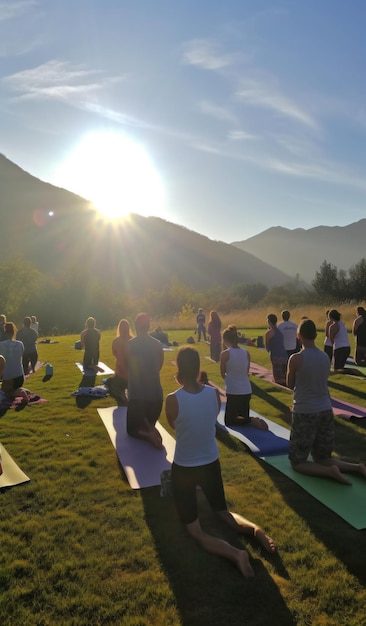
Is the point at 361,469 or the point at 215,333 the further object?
the point at 215,333

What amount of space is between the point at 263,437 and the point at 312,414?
1604mm

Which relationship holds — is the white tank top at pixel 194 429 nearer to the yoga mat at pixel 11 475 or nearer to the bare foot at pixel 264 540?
the bare foot at pixel 264 540

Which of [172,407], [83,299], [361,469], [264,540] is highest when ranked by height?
[83,299]

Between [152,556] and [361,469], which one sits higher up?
[361,469]

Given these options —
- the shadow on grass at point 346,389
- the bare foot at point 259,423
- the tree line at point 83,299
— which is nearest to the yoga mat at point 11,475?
the bare foot at point 259,423

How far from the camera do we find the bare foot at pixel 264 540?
11.7 ft

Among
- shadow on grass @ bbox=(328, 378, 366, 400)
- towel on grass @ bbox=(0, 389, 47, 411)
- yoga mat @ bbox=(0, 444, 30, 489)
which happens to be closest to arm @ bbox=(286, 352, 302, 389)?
yoga mat @ bbox=(0, 444, 30, 489)

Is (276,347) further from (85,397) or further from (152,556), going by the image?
(152,556)

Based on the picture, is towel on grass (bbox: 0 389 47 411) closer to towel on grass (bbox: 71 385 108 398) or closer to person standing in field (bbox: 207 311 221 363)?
towel on grass (bbox: 71 385 108 398)

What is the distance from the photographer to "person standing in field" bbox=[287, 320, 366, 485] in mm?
5008

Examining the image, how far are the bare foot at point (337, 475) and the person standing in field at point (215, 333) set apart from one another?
801 cm

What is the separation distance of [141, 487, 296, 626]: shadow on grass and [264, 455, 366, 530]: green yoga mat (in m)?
1.04

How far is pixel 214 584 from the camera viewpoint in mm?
3219

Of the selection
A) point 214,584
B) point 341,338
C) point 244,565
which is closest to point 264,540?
point 244,565
